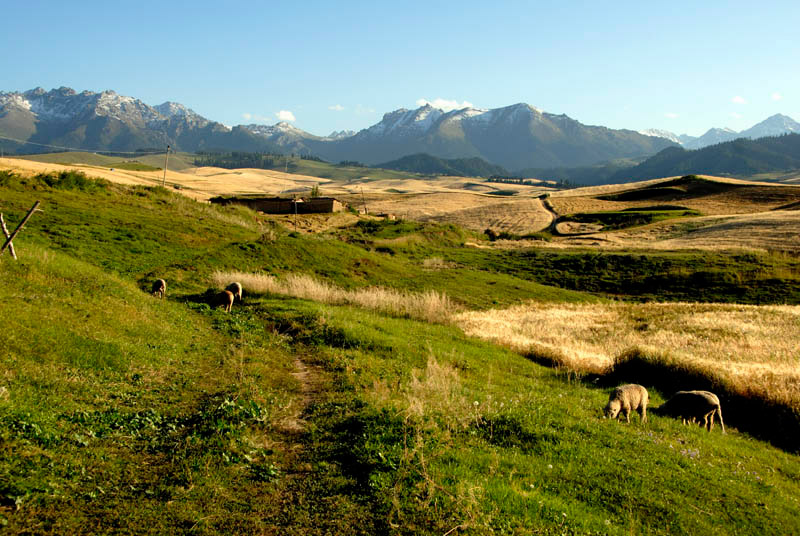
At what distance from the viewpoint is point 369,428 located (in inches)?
342

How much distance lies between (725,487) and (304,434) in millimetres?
7221

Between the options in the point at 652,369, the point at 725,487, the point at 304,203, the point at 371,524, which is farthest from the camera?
the point at 304,203

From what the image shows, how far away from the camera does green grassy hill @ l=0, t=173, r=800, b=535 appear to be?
19.8ft

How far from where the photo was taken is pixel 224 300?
20.3 metres

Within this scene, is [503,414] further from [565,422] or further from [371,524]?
[371,524]

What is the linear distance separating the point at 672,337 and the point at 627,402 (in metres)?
16.8

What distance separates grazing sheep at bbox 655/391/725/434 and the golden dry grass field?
1.96 m

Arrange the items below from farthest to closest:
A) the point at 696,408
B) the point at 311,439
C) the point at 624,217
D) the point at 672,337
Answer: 1. the point at 624,217
2. the point at 672,337
3. the point at 696,408
4. the point at 311,439

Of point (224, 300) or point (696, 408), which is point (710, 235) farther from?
point (224, 300)

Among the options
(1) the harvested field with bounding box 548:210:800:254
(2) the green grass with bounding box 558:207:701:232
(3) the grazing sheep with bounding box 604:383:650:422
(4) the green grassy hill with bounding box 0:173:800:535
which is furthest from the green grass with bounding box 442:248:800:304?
(3) the grazing sheep with bounding box 604:383:650:422

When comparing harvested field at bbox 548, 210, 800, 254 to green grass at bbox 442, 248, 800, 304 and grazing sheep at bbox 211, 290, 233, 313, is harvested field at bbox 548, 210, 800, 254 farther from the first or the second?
grazing sheep at bbox 211, 290, 233, 313

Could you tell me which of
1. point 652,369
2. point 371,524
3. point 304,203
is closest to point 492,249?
point 304,203

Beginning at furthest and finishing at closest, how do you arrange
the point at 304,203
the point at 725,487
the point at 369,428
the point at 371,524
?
the point at 304,203
the point at 369,428
the point at 725,487
the point at 371,524

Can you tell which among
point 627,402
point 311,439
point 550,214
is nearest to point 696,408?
point 627,402
